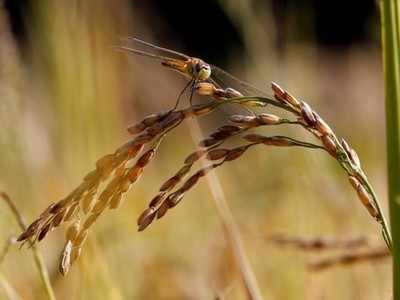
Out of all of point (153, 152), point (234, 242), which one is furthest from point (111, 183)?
point (234, 242)

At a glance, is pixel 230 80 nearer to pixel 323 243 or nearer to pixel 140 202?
pixel 323 243

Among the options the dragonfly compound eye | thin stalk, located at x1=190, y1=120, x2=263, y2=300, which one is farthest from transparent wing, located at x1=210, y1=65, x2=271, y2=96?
thin stalk, located at x1=190, y1=120, x2=263, y2=300

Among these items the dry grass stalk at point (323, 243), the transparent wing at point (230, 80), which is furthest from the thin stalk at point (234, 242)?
the transparent wing at point (230, 80)

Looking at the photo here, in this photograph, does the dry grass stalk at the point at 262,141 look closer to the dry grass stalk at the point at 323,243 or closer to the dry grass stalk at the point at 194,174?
the dry grass stalk at the point at 194,174

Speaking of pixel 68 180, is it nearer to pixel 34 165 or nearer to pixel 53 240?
pixel 53 240

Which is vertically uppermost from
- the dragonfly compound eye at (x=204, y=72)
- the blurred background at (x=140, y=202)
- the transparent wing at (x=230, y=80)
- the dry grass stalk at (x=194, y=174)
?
the dragonfly compound eye at (x=204, y=72)

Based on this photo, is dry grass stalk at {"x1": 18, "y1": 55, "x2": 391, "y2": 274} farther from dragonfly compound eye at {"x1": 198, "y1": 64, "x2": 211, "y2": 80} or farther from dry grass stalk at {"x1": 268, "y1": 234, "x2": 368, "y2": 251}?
dry grass stalk at {"x1": 268, "y1": 234, "x2": 368, "y2": 251}

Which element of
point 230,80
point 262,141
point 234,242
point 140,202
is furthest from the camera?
point 140,202
